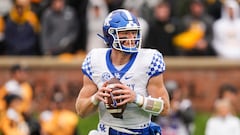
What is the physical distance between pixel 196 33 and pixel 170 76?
83 cm

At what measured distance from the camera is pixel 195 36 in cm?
1928

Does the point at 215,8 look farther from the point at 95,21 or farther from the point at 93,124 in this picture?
the point at 93,124

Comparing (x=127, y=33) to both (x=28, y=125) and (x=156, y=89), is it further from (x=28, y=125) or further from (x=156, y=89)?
(x=28, y=125)

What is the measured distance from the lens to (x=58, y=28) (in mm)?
19047

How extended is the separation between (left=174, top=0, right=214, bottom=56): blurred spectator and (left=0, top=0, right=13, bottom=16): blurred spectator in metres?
3.03

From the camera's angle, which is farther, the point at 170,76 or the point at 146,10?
the point at 146,10

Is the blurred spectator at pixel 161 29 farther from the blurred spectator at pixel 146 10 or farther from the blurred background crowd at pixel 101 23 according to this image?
the blurred spectator at pixel 146 10

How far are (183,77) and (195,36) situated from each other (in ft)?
2.37

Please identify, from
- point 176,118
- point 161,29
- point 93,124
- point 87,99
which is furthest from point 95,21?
point 87,99

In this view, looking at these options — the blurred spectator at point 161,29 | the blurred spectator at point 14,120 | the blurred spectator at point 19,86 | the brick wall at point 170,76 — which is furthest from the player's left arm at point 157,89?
the blurred spectator at point 161,29

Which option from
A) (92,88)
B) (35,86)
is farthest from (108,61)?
(35,86)

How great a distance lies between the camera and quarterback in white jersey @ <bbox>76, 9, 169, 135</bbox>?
974cm

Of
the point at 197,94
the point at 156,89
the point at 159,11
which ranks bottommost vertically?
the point at 197,94

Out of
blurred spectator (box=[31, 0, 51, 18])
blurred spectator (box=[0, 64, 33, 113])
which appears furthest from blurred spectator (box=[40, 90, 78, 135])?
blurred spectator (box=[31, 0, 51, 18])
